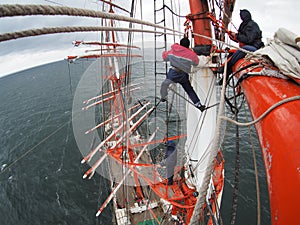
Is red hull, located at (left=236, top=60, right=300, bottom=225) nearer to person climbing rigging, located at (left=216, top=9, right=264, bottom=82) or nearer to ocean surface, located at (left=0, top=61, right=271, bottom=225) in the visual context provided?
person climbing rigging, located at (left=216, top=9, right=264, bottom=82)

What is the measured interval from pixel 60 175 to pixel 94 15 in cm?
2052

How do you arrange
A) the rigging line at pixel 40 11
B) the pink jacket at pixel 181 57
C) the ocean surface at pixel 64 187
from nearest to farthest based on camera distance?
the rigging line at pixel 40 11 < the pink jacket at pixel 181 57 < the ocean surface at pixel 64 187

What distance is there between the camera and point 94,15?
47.8 inches

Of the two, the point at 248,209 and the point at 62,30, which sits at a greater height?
the point at 62,30

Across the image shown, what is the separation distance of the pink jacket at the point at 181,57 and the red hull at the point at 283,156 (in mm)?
3931

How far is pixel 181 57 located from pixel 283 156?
471 centimetres

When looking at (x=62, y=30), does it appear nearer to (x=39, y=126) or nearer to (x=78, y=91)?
(x=39, y=126)

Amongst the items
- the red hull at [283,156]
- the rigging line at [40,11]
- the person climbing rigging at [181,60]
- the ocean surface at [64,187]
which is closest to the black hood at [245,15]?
the person climbing rigging at [181,60]

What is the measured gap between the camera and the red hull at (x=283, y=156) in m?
1.07

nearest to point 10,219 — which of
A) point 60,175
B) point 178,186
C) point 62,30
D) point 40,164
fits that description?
point 60,175

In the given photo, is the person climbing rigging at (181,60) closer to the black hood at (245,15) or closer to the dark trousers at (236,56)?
the dark trousers at (236,56)

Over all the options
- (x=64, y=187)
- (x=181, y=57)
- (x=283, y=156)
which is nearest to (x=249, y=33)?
(x=181, y=57)

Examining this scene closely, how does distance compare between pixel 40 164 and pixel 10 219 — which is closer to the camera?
pixel 10 219

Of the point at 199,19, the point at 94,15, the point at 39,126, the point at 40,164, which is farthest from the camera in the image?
the point at 39,126
